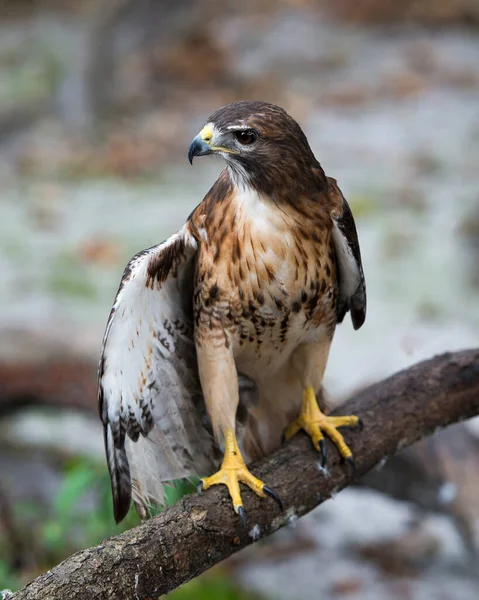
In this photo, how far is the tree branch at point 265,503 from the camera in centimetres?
224

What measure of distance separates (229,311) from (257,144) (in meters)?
0.54

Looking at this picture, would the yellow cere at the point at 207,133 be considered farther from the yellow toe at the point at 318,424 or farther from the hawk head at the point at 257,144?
the yellow toe at the point at 318,424

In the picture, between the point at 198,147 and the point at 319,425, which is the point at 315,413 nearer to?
the point at 319,425

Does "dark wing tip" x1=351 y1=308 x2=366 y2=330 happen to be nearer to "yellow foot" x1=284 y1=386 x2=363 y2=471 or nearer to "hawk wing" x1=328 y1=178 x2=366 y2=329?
"hawk wing" x1=328 y1=178 x2=366 y2=329

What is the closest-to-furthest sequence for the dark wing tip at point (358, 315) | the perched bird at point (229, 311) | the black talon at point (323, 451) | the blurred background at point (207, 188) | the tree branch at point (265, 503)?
the tree branch at point (265, 503), the perched bird at point (229, 311), the black talon at point (323, 451), the dark wing tip at point (358, 315), the blurred background at point (207, 188)

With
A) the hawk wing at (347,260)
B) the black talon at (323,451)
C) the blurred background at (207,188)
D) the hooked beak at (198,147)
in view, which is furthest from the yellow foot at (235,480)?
the hooked beak at (198,147)

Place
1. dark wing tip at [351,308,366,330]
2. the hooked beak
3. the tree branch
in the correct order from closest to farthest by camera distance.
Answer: the tree branch, the hooked beak, dark wing tip at [351,308,366,330]

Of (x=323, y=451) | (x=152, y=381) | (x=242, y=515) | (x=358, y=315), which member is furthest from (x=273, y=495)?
(x=358, y=315)

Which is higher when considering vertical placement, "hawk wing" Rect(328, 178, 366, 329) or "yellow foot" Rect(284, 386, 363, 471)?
"hawk wing" Rect(328, 178, 366, 329)

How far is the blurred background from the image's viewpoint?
4.39 m

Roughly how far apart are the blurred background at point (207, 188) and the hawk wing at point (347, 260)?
3.72 ft

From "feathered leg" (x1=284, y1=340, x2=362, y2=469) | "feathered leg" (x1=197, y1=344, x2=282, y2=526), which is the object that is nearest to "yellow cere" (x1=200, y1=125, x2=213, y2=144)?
"feathered leg" (x1=197, y1=344, x2=282, y2=526)

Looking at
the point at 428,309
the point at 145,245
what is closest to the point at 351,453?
the point at 428,309

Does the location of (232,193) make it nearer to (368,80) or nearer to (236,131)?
(236,131)
